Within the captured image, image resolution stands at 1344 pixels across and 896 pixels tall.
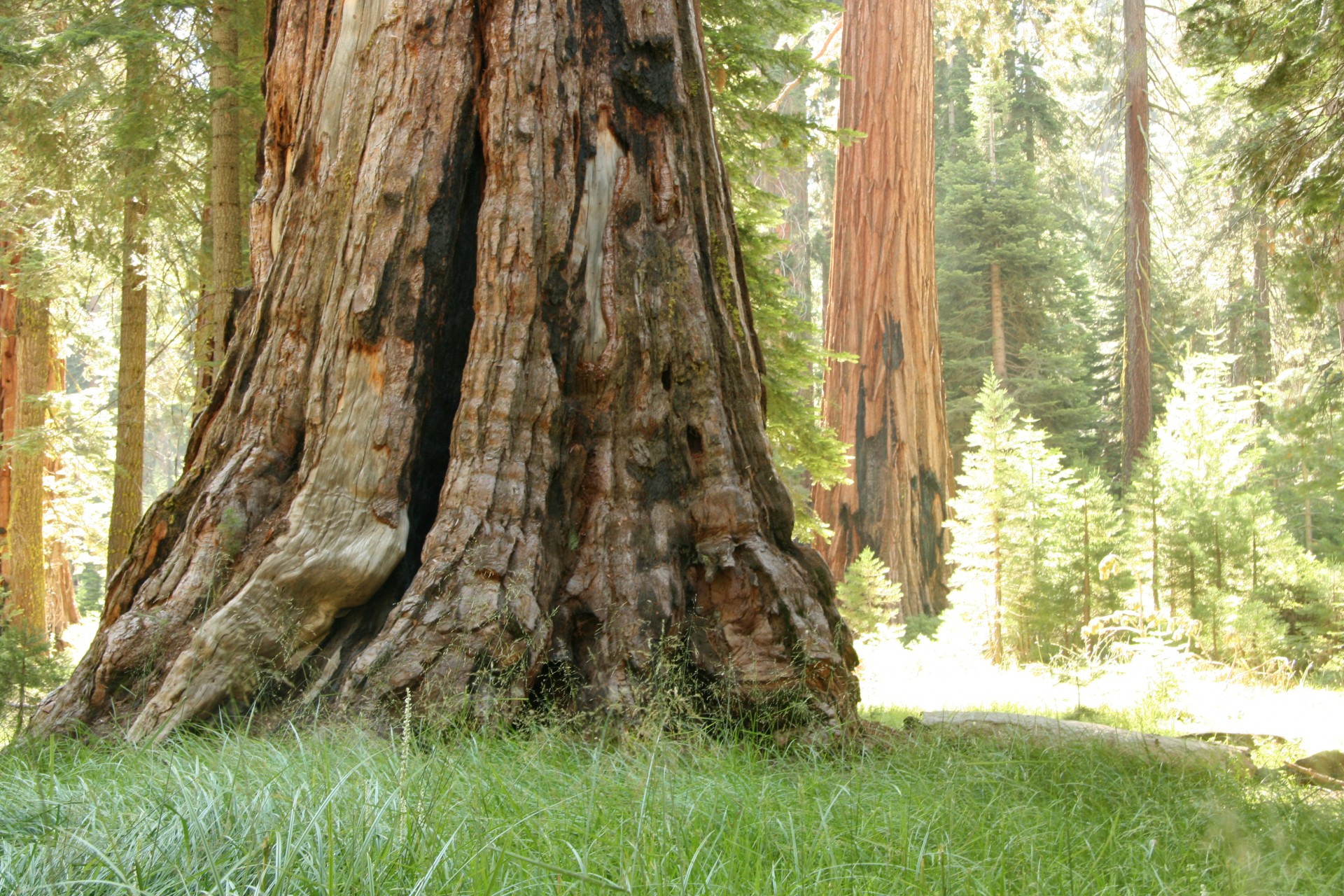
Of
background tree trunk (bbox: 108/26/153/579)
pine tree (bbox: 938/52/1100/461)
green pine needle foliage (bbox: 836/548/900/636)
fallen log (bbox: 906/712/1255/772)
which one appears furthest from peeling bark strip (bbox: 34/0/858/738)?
pine tree (bbox: 938/52/1100/461)

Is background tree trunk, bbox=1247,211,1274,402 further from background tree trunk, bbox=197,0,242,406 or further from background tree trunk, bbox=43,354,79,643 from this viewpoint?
background tree trunk, bbox=43,354,79,643

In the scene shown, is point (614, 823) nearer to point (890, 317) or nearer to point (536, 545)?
point (536, 545)

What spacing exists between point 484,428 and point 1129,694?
201 inches

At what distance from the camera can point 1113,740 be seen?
3.71 meters

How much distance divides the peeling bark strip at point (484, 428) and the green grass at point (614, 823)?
1.36ft

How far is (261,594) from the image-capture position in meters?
3.43

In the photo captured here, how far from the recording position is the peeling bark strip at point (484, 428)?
11.3ft

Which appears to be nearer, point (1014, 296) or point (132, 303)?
point (132, 303)

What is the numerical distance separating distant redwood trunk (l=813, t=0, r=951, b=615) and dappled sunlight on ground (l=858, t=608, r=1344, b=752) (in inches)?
86.0

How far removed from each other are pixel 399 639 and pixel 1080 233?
3629 cm

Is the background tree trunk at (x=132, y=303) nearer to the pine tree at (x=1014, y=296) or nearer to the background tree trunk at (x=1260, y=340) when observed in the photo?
the pine tree at (x=1014, y=296)

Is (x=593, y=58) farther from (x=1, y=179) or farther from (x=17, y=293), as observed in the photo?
(x=1, y=179)

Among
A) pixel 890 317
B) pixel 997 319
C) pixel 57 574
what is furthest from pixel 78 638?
pixel 997 319

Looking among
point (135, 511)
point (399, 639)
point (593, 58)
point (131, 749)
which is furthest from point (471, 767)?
point (135, 511)
